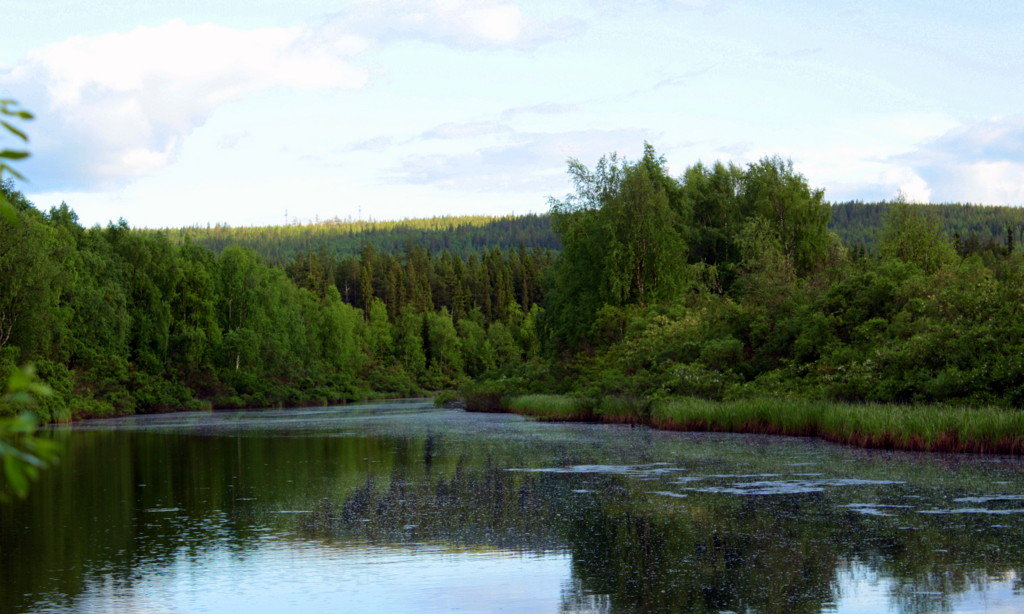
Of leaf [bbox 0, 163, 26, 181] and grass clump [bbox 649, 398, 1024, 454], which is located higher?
leaf [bbox 0, 163, 26, 181]

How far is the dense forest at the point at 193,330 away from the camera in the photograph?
55.4 meters

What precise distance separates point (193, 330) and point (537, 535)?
2797 inches

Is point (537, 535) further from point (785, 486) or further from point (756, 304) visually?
point (756, 304)

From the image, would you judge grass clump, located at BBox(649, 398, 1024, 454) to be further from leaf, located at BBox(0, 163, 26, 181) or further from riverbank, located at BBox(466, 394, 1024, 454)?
leaf, located at BBox(0, 163, 26, 181)

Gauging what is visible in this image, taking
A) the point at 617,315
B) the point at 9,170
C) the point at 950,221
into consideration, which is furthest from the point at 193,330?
the point at 950,221

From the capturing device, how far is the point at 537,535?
14.4 m

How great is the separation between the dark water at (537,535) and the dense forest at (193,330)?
30710mm

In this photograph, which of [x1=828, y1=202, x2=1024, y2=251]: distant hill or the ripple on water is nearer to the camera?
the ripple on water

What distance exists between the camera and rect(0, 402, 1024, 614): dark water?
10.7 metres

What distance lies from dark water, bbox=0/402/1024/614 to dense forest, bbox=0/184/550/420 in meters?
30.7

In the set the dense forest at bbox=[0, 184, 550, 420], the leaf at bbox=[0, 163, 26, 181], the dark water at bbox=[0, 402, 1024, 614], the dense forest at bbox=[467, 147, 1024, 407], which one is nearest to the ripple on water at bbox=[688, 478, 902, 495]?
the dark water at bbox=[0, 402, 1024, 614]

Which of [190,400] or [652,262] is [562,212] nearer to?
[652,262]

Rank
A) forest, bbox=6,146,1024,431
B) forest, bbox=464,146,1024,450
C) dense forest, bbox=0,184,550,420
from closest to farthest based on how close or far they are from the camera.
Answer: forest, bbox=464,146,1024,450 < forest, bbox=6,146,1024,431 < dense forest, bbox=0,184,550,420

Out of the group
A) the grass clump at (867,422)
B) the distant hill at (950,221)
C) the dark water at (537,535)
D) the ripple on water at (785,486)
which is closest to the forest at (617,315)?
the grass clump at (867,422)
